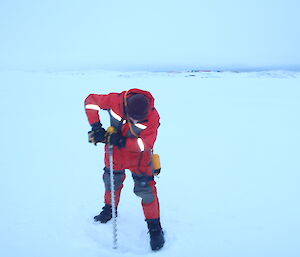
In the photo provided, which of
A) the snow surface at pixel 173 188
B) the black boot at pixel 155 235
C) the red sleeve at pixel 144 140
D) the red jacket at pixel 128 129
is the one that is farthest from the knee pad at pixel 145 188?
the snow surface at pixel 173 188

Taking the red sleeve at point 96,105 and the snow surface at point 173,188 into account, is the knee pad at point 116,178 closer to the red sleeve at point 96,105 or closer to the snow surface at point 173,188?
the snow surface at point 173,188

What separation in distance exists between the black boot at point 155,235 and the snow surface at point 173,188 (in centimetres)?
9

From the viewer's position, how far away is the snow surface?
287cm

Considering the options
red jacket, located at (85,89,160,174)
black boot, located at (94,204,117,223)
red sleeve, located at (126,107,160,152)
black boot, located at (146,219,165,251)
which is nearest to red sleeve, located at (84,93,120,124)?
red jacket, located at (85,89,160,174)

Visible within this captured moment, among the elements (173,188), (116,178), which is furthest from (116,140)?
(173,188)

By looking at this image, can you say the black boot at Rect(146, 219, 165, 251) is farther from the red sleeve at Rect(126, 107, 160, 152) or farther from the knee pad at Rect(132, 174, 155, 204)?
the red sleeve at Rect(126, 107, 160, 152)

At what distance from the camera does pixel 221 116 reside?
825cm

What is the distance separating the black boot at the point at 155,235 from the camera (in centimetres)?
280

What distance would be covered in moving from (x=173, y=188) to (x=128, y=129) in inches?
66.1

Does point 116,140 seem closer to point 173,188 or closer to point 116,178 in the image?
point 116,178

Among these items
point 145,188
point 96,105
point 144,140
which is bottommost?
point 145,188

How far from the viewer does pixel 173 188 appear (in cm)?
405

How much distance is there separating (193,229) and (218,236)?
11.6 inches

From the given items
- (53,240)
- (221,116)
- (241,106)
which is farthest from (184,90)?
(53,240)
